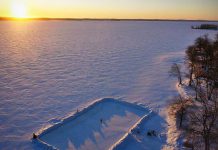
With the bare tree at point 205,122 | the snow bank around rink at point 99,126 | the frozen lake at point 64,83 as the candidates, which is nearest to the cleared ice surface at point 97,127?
the snow bank around rink at point 99,126

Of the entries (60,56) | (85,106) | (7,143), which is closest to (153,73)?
(85,106)

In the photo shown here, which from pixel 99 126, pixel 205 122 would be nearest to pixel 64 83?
pixel 99 126

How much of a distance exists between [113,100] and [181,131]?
336 inches

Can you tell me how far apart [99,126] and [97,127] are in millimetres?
245

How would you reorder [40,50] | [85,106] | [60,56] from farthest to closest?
1. [40,50]
2. [60,56]
3. [85,106]

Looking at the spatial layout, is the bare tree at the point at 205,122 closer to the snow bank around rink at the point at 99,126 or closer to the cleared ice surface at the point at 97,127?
the snow bank around rink at the point at 99,126

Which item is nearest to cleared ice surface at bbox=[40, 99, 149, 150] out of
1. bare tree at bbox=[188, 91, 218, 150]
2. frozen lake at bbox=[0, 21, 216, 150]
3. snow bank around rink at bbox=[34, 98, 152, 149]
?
snow bank around rink at bbox=[34, 98, 152, 149]

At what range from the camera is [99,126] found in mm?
21203

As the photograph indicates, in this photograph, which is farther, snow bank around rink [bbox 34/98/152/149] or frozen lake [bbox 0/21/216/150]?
frozen lake [bbox 0/21/216/150]

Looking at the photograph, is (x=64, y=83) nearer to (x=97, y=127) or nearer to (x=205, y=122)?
(x=97, y=127)

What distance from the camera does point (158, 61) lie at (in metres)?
45.1

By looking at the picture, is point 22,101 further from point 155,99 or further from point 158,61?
point 158,61

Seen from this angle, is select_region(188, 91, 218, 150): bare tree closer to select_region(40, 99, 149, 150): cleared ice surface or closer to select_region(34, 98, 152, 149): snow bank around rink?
select_region(34, 98, 152, 149): snow bank around rink

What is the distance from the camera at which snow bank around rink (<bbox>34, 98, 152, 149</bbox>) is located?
18688 millimetres
